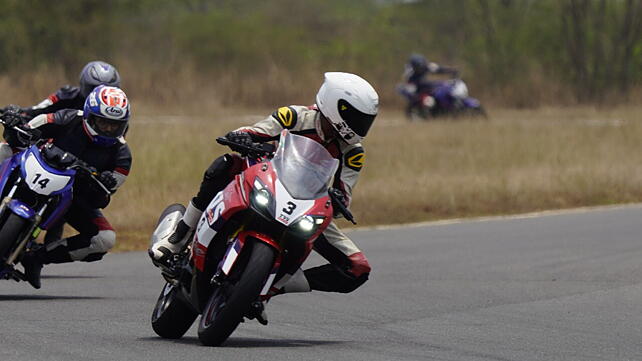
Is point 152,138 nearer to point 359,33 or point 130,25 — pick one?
point 130,25

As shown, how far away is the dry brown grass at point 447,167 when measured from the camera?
18344 mm

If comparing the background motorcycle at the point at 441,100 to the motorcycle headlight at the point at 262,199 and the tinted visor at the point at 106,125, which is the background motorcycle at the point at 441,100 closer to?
the tinted visor at the point at 106,125

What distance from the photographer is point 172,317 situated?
321 inches

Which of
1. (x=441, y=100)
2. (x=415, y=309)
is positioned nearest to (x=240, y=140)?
(x=415, y=309)

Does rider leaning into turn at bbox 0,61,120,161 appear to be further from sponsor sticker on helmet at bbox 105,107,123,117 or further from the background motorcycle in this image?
the background motorcycle

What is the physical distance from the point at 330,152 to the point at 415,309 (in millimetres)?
2288

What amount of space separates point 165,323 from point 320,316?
1.81m

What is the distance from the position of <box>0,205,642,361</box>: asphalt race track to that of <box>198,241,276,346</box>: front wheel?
0.38ft

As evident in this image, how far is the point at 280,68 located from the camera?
3897 centimetres

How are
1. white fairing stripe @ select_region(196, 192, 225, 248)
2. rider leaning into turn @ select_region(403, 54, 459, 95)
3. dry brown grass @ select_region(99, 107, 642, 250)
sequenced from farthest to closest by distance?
1. rider leaning into turn @ select_region(403, 54, 459, 95)
2. dry brown grass @ select_region(99, 107, 642, 250)
3. white fairing stripe @ select_region(196, 192, 225, 248)

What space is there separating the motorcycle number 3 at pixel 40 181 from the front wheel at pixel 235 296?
2.76m

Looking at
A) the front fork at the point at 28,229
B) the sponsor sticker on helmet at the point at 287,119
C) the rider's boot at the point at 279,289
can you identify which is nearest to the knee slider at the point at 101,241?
the front fork at the point at 28,229

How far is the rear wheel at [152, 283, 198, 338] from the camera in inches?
320

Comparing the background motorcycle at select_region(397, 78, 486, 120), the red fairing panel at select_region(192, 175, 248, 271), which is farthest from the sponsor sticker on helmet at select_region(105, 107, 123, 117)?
the background motorcycle at select_region(397, 78, 486, 120)
